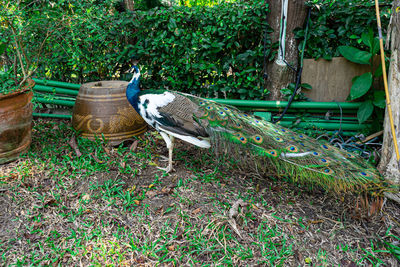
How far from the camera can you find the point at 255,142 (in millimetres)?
2781

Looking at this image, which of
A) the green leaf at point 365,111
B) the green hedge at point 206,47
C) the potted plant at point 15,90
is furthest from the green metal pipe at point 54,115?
the green leaf at point 365,111

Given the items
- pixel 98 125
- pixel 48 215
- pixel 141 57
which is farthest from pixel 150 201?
pixel 141 57

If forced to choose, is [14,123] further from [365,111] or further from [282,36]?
[365,111]

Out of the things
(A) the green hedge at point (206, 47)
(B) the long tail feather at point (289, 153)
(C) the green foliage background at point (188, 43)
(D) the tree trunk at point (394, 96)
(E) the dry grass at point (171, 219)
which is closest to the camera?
(E) the dry grass at point (171, 219)

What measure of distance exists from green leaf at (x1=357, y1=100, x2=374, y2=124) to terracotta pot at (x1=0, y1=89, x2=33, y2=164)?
3.97 metres

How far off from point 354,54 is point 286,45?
2.81 ft

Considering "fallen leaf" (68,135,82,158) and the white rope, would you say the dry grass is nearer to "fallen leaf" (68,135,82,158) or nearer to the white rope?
"fallen leaf" (68,135,82,158)

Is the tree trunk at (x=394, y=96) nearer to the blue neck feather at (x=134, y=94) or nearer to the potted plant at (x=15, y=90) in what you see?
the blue neck feather at (x=134, y=94)

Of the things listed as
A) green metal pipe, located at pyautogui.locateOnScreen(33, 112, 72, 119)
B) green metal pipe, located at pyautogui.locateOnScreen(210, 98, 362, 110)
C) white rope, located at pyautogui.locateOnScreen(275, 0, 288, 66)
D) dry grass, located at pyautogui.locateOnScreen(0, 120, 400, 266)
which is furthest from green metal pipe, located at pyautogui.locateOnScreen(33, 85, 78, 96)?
white rope, located at pyautogui.locateOnScreen(275, 0, 288, 66)

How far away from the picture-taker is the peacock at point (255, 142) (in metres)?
2.49

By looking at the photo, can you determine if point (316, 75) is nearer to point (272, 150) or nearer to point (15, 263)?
point (272, 150)

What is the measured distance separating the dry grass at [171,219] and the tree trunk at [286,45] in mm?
1529

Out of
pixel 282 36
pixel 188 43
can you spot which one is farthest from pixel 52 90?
pixel 282 36

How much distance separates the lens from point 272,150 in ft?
8.87
